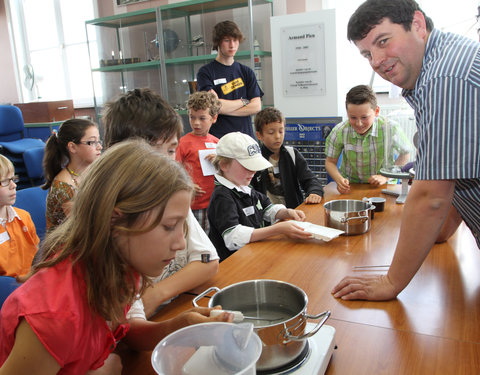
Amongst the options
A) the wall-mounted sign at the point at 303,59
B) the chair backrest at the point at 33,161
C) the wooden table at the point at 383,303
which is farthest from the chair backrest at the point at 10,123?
the wooden table at the point at 383,303

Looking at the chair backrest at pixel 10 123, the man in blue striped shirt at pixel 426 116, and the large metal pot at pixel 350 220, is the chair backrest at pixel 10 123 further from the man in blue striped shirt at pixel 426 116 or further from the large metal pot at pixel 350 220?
the man in blue striped shirt at pixel 426 116

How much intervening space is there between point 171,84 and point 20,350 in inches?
182

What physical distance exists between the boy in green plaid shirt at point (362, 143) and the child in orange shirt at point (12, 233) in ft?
5.14

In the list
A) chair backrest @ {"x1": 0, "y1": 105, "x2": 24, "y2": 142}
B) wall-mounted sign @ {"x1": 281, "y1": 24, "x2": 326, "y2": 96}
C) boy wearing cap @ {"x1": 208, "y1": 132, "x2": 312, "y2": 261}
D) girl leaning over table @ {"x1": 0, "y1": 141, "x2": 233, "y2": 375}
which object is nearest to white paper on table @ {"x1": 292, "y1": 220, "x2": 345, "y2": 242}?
boy wearing cap @ {"x1": 208, "y1": 132, "x2": 312, "y2": 261}

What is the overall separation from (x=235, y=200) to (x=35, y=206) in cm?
100

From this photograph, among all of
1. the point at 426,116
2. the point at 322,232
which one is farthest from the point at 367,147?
the point at 426,116

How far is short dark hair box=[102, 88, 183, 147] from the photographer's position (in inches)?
47.4

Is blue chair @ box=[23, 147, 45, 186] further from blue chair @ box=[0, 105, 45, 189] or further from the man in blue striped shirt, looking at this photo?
the man in blue striped shirt

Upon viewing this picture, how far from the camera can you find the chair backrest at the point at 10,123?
4.90 m

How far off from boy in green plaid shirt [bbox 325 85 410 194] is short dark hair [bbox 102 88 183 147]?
1218mm

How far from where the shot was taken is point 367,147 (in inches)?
95.1


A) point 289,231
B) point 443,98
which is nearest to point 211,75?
point 289,231

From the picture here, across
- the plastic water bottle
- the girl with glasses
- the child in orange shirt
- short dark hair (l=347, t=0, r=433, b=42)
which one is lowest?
the child in orange shirt

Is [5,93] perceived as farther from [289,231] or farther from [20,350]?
[20,350]
